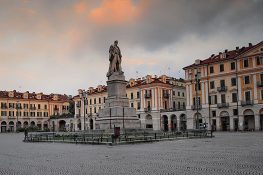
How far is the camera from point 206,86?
6919cm

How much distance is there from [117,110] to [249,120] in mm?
35095

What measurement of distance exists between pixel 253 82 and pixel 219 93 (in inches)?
284

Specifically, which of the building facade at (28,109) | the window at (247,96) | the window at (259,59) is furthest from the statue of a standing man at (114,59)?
the building facade at (28,109)

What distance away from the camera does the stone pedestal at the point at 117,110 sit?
36125 millimetres

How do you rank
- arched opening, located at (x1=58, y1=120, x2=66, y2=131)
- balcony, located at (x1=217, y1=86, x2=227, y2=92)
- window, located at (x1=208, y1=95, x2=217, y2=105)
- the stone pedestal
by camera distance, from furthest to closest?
arched opening, located at (x1=58, y1=120, x2=66, y2=131)
window, located at (x1=208, y1=95, x2=217, y2=105)
balcony, located at (x1=217, y1=86, x2=227, y2=92)
the stone pedestal

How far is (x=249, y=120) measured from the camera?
63.0 meters

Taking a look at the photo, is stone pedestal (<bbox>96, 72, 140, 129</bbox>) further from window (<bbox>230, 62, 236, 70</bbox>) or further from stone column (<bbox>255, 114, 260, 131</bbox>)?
window (<bbox>230, 62, 236, 70</bbox>)

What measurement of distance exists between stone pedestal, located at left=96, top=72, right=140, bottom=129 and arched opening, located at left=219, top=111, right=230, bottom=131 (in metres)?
32.8

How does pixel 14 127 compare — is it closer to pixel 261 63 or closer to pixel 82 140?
pixel 261 63

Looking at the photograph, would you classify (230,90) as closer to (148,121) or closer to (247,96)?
(247,96)

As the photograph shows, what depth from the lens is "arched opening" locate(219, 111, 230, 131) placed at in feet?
216

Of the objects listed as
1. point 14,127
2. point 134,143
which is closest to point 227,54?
point 134,143

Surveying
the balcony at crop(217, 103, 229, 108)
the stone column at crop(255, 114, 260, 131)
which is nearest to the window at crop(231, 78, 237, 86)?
the balcony at crop(217, 103, 229, 108)

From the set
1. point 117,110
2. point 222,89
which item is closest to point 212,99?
point 222,89
